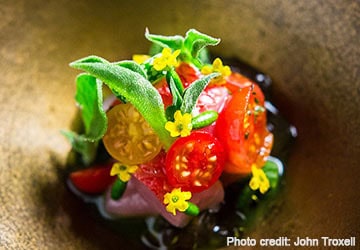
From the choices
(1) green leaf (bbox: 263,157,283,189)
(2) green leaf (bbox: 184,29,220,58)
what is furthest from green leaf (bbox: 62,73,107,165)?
(1) green leaf (bbox: 263,157,283,189)

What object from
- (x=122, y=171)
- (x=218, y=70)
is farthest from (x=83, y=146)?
(x=218, y=70)

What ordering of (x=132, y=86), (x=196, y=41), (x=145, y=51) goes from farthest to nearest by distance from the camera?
1. (x=145, y=51)
2. (x=196, y=41)
3. (x=132, y=86)

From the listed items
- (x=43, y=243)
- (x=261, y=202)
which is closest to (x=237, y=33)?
(x=261, y=202)

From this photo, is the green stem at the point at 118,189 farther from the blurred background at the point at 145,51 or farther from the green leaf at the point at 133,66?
the green leaf at the point at 133,66

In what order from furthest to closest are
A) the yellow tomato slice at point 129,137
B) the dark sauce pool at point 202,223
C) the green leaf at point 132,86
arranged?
the dark sauce pool at point 202,223 < the yellow tomato slice at point 129,137 < the green leaf at point 132,86

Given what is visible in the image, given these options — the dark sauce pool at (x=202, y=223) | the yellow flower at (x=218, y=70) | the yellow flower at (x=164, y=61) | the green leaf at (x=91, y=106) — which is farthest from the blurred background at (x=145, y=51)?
the yellow flower at (x=164, y=61)

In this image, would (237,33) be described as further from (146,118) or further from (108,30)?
(146,118)

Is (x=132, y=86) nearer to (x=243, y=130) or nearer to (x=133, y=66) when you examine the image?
(x=133, y=66)
